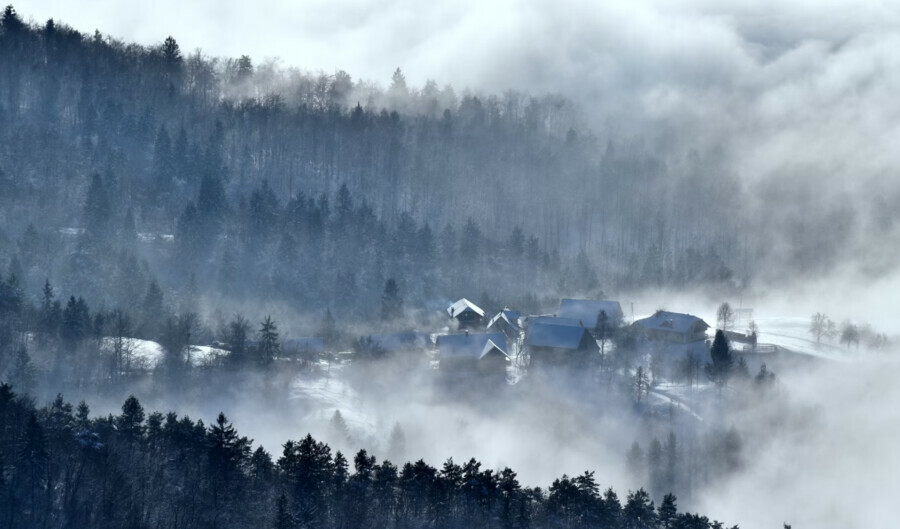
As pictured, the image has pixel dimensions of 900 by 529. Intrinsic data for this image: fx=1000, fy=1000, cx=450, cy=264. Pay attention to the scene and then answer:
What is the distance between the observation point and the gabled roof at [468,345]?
305ft

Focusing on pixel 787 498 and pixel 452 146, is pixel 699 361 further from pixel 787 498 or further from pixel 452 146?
pixel 452 146

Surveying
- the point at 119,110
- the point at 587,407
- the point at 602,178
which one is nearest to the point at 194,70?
the point at 119,110

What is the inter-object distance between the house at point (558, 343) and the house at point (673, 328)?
782 cm

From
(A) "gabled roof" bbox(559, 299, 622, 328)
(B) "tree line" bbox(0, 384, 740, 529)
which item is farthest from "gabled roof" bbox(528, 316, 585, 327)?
(B) "tree line" bbox(0, 384, 740, 529)

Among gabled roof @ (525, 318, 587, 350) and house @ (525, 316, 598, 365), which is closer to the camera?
house @ (525, 316, 598, 365)

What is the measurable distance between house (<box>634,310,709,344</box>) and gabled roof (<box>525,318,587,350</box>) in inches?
345

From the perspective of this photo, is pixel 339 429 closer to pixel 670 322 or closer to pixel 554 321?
pixel 554 321

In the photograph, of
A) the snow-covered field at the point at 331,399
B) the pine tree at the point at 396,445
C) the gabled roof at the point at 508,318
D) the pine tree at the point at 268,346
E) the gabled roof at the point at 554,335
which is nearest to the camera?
the pine tree at the point at 396,445

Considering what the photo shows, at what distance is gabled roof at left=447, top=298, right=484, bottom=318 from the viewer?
106875 mm

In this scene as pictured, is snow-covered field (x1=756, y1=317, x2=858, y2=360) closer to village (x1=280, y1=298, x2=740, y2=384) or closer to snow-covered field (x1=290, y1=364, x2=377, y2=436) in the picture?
village (x1=280, y1=298, x2=740, y2=384)

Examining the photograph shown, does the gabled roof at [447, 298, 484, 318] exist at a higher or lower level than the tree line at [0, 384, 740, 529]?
higher

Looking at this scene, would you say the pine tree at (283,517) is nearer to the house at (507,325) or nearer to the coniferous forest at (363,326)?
the coniferous forest at (363,326)

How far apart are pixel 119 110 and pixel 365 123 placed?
3659cm

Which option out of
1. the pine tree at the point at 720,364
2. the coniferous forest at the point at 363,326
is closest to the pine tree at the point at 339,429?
the coniferous forest at the point at 363,326
